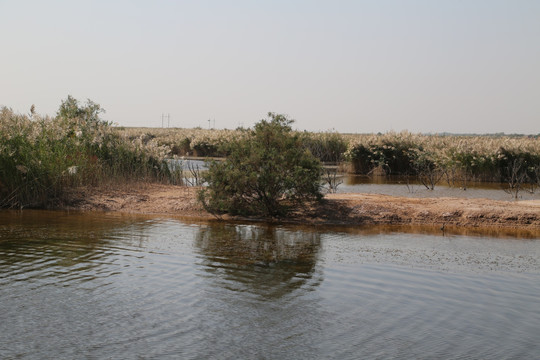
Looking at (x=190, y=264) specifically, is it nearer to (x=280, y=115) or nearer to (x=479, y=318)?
(x=479, y=318)

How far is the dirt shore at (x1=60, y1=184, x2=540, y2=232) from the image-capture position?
17.2m

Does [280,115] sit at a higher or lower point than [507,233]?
higher

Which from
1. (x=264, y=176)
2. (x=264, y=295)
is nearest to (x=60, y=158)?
(x=264, y=176)

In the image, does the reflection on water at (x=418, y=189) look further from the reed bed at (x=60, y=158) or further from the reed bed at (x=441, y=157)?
A: the reed bed at (x=60, y=158)

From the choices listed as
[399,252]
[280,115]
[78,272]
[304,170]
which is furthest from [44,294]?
[280,115]

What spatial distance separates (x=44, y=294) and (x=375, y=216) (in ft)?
35.1

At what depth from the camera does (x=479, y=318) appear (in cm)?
860

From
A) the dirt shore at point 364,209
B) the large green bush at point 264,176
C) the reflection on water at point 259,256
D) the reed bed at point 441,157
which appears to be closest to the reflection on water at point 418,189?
the reed bed at point 441,157

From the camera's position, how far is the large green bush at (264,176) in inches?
674

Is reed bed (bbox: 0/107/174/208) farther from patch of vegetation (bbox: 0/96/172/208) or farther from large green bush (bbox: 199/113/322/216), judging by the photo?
large green bush (bbox: 199/113/322/216)

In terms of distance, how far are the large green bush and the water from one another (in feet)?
7.23

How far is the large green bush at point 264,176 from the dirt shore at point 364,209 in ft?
1.79

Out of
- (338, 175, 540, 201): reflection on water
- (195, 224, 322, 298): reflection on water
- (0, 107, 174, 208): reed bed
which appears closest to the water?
(195, 224, 322, 298): reflection on water

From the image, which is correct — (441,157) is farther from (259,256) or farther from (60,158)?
(259,256)
